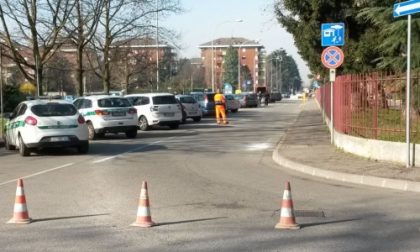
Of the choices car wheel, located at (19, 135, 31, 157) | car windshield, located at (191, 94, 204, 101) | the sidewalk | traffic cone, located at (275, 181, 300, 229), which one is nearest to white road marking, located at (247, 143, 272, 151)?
the sidewalk

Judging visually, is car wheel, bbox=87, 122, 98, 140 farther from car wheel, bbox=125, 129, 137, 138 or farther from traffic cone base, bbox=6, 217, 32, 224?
traffic cone base, bbox=6, 217, 32, 224

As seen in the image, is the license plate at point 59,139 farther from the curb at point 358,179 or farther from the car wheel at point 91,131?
the curb at point 358,179

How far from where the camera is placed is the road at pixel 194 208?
22.0ft

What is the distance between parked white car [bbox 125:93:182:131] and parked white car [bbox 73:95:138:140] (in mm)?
4378

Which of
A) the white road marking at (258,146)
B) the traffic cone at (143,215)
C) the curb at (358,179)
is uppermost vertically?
the traffic cone at (143,215)

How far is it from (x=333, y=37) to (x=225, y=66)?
13141cm

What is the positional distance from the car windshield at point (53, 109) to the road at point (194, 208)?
1.52m

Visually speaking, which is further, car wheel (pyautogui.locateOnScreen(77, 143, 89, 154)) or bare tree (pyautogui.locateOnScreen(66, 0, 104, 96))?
bare tree (pyautogui.locateOnScreen(66, 0, 104, 96))

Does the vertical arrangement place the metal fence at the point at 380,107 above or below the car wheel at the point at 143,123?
above

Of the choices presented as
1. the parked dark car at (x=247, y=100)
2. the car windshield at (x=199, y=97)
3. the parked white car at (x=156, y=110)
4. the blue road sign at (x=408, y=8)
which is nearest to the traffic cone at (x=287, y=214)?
the blue road sign at (x=408, y=8)

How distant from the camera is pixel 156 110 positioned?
1086 inches

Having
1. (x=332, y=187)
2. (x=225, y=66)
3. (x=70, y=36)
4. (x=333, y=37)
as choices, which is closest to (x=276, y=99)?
(x=225, y=66)

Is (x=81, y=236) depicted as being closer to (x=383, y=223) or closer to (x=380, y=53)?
(x=383, y=223)

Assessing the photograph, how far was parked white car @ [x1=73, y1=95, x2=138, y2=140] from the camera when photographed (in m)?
22.4
